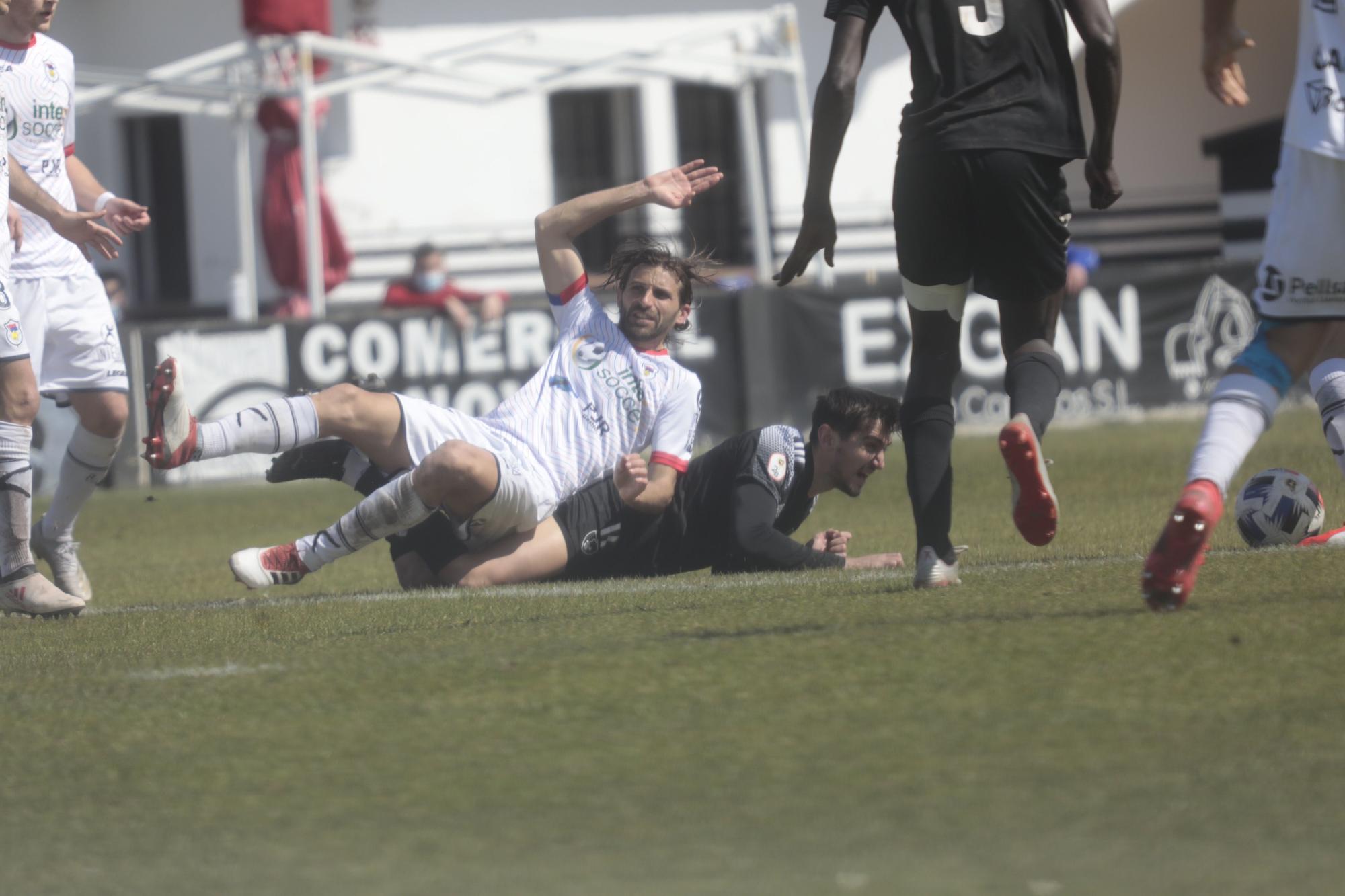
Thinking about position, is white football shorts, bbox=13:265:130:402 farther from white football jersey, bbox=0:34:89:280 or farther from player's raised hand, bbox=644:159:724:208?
player's raised hand, bbox=644:159:724:208

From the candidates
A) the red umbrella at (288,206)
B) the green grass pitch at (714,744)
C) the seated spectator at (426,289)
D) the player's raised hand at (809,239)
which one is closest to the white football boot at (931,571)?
the green grass pitch at (714,744)

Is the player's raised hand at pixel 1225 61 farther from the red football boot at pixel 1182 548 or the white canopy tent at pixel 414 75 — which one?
the white canopy tent at pixel 414 75

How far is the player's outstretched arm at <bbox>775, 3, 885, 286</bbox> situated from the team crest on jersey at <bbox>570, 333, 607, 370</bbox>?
54.0 inches

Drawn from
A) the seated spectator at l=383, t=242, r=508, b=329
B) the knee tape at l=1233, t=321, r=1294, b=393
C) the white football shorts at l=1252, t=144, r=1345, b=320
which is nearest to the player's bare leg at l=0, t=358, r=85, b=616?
the knee tape at l=1233, t=321, r=1294, b=393

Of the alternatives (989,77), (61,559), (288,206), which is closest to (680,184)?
(989,77)

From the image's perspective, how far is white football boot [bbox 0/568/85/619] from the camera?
5.67 meters

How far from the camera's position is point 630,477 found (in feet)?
18.4

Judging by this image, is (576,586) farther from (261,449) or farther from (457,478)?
(261,449)

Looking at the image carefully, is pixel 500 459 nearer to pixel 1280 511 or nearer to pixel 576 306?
pixel 576 306

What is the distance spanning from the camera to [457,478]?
5602 millimetres

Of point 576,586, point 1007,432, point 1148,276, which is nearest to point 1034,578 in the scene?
point 1007,432

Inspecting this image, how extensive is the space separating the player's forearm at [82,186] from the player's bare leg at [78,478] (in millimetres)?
780

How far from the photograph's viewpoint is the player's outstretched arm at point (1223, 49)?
4.51 meters

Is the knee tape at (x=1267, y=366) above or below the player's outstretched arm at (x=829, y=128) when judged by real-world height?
below
